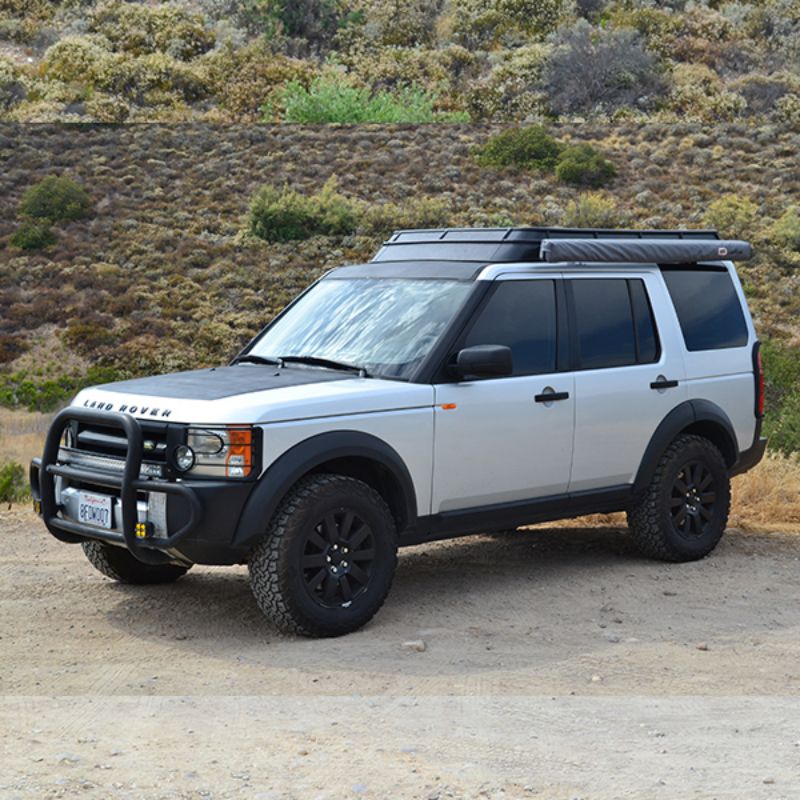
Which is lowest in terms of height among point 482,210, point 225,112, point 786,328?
point 786,328

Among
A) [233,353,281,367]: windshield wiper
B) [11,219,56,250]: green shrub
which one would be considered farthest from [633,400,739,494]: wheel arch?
[11,219,56,250]: green shrub

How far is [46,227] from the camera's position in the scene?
1455 inches

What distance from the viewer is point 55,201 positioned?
124ft

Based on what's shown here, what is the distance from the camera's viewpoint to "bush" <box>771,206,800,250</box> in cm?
3641

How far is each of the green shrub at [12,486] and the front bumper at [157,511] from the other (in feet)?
17.7

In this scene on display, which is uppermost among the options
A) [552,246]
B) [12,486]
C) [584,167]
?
[584,167]

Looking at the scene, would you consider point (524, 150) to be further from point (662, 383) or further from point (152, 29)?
point (662, 383)

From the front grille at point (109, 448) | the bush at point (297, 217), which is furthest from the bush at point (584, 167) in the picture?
the front grille at point (109, 448)

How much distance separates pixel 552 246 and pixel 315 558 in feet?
8.15

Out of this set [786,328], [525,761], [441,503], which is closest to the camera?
[525,761]

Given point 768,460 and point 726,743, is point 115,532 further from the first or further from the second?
point 768,460

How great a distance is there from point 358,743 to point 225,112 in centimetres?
3524

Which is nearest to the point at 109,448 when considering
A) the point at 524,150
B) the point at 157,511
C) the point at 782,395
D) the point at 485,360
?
the point at 157,511

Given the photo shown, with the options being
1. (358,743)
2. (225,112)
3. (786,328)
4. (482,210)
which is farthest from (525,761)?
(225,112)
